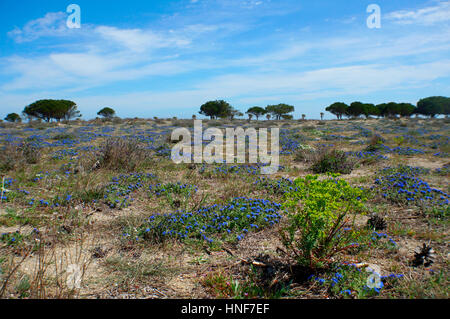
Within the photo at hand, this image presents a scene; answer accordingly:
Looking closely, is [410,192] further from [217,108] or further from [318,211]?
[217,108]

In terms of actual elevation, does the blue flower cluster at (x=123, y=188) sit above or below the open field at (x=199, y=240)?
above

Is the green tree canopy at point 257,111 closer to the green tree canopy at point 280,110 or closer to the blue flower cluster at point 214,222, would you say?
the green tree canopy at point 280,110

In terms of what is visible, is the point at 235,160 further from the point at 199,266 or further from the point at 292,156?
the point at 199,266

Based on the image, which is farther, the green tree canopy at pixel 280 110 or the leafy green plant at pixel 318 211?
the green tree canopy at pixel 280 110

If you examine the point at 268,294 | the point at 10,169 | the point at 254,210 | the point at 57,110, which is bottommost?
the point at 268,294

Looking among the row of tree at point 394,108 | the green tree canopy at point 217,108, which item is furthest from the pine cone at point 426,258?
the row of tree at point 394,108

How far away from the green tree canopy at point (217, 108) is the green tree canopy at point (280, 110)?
40.9 ft

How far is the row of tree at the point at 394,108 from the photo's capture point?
5619 cm

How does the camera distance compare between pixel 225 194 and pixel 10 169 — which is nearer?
pixel 225 194

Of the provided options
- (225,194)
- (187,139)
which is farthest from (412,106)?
(225,194)
